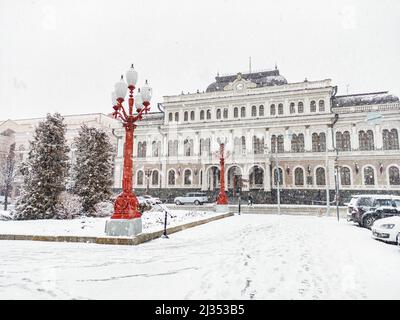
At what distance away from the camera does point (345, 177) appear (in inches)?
1235

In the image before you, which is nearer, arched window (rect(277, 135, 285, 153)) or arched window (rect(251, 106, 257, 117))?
arched window (rect(277, 135, 285, 153))

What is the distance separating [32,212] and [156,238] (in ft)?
29.2

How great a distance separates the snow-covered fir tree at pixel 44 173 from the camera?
14336 mm

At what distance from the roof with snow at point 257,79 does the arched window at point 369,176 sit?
594 inches

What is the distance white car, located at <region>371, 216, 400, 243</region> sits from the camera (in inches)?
326

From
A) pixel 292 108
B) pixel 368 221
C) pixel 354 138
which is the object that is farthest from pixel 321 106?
pixel 368 221

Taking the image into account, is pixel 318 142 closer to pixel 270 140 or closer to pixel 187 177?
pixel 270 140

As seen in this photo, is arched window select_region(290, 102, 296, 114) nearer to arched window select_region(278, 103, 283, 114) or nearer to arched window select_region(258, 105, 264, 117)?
arched window select_region(278, 103, 283, 114)

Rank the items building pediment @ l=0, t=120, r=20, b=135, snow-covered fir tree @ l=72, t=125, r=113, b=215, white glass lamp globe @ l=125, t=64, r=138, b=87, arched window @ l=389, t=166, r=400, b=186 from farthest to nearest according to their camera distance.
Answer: building pediment @ l=0, t=120, r=20, b=135
arched window @ l=389, t=166, r=400, b=186
snow-covered fir tree @ l=72, t=125, r=113, b=215
white glass lamp globe @ l=125, t=64, r=138, b=87

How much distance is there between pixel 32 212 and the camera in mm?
14195

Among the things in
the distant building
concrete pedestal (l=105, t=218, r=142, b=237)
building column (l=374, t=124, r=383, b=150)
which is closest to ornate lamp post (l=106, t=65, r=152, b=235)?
concrete pedestal (l=105, t=218, r=142, b=237)

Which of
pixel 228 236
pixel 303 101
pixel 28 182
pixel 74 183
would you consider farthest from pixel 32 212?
pixel 303 101

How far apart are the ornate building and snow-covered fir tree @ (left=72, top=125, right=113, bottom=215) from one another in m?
18.5

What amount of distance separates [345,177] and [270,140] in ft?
31.5
